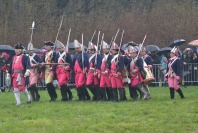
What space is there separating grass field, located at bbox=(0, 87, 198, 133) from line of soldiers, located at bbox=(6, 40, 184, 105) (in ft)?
4.82

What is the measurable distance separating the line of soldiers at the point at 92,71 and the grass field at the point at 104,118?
147 centimetres

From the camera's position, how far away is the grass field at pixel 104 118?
1532 centimetres

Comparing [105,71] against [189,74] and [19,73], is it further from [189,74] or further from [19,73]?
[189,74]

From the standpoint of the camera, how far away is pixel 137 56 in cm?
2258

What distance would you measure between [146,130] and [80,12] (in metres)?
42.0

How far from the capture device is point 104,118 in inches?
656

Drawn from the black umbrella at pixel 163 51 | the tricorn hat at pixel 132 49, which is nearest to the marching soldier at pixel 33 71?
the tricorn hat at pixel 132 49

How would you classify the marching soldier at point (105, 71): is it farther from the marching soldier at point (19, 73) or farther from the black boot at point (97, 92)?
the marching soldier at point (19, 73)

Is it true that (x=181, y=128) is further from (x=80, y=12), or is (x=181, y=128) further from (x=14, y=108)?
(x=80, y=12)

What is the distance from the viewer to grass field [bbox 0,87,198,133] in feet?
50.3

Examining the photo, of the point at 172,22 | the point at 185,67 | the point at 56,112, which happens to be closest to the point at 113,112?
the point at 56,112

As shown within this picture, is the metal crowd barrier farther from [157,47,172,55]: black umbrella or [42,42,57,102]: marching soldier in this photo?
[42,42,57,102]: marching soldier

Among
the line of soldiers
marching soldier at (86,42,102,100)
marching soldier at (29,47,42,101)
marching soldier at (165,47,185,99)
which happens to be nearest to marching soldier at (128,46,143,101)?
the line of soldiers

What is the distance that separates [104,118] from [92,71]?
6.13 m
